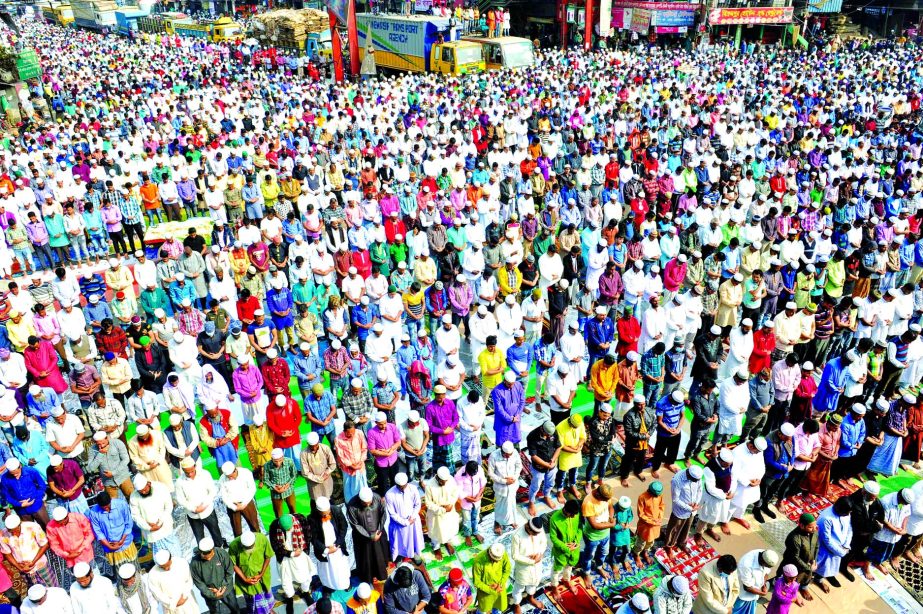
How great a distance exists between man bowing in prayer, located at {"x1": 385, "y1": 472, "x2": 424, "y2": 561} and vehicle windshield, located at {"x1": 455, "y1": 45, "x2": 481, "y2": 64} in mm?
24612

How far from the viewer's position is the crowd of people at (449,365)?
18.7 ft

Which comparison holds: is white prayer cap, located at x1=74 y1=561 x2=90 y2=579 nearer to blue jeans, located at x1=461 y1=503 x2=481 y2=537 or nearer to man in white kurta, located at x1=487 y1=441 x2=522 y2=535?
blue jeans, located at x1=461 y1=503 x2=481 y2=537

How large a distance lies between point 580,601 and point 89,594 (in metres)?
4.12

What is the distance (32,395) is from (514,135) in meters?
13.7

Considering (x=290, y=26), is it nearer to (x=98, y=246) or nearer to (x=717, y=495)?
(x=98, y=246)

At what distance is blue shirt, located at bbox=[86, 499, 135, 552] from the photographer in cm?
566

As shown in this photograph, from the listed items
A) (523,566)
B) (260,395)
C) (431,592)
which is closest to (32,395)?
(260,395)

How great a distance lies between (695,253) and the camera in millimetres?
9695

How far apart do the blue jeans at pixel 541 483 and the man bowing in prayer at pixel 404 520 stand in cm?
130

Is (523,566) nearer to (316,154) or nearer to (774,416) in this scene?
(774,416)

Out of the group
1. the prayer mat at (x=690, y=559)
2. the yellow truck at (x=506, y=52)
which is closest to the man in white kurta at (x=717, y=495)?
the prayer mat at (x=690, y=559)

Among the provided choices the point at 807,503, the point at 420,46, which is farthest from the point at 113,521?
the point at 420,46

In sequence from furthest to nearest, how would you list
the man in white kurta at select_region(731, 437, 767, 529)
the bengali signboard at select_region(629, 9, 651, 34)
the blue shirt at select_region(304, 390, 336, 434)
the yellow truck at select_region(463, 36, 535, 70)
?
1. the bengali signboard at select_region(629, 9, 651, 34)
2. the yellow truck at select_region(463, 36, 535, 70)
3. the blue shirt at select_region(304, 390, 336, 434)
4. the man in white kurta at select_region(731, 437, 767, 529)

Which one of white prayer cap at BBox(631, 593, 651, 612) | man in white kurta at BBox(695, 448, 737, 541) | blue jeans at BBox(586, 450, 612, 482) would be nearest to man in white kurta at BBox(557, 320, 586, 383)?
blue jeans at BBox(586, 450, 612, 482)
